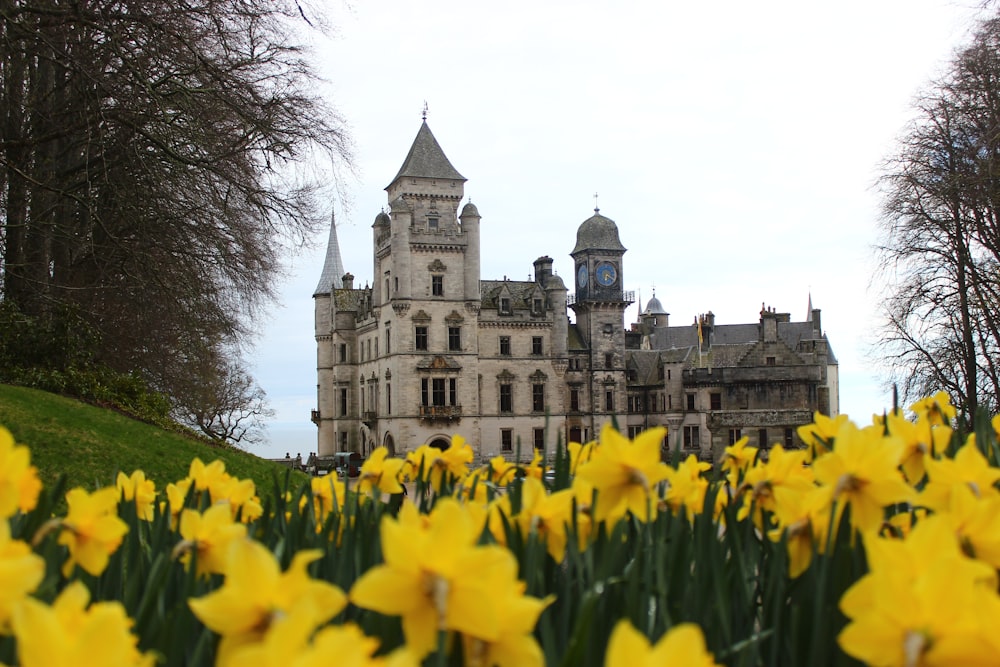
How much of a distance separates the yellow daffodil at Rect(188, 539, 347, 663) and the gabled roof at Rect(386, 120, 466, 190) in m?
53.0

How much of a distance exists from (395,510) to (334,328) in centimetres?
5935

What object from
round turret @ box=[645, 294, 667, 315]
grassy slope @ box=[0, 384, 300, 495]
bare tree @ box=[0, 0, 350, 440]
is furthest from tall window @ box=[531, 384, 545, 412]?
round turret @ box=[645, 294, 667, 315]

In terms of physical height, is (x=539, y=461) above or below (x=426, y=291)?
below

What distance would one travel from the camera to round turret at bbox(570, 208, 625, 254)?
60594mm

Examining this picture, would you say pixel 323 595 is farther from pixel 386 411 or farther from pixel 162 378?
pixel 386 411

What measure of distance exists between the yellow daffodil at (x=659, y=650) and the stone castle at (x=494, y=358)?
49.0m

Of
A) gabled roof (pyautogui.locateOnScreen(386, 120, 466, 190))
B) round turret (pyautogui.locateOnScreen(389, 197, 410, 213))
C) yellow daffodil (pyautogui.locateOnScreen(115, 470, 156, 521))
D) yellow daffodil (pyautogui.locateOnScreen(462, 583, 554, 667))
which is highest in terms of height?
gabled roof (pyautogui.locateOnScreen(386, 120, 466, 190))

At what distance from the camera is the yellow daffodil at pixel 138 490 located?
3.04 m

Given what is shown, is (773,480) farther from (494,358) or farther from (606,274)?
(606,274)

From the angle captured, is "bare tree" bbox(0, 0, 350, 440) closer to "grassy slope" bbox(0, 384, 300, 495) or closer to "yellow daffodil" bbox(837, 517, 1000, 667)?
"grassy slope" bbox(0, 384, 300, 495)

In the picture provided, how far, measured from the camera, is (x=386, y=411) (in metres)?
54.5

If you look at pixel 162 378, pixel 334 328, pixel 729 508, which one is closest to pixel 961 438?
pixel 729 508

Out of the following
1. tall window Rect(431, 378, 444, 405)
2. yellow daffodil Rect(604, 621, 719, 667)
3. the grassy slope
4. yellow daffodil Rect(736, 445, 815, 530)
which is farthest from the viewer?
tall window Rect(431, 378, 444, 405)

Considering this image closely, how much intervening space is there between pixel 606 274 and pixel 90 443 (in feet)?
159
